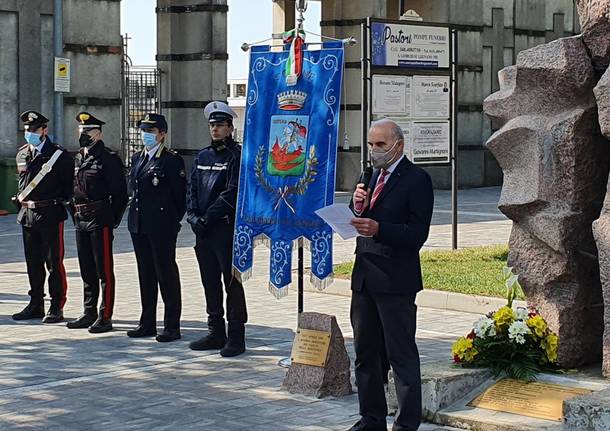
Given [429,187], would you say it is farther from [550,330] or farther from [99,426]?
[99,426]

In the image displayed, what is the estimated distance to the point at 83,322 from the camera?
1146 cm

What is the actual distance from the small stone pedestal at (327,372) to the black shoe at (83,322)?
10.8 ft

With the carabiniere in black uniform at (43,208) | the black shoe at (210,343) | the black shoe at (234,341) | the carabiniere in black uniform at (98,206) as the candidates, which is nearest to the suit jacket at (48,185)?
the carabiniere in black uniform at (43,208)

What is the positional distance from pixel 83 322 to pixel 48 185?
1.33 metres

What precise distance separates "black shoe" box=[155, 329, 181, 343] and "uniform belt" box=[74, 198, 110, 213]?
4.17 feet

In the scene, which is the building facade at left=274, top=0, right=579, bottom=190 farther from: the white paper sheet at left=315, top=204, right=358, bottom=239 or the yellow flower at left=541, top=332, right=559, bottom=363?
the white paper sheet at left=315, top=204, right=358, bottom=239

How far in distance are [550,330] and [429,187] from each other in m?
1.55

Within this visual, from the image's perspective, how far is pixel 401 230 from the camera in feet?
23.3

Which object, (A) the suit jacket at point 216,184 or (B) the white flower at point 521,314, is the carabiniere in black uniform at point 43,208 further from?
(B) the white flower at point 521,314

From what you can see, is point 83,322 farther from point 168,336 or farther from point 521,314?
point 521,314

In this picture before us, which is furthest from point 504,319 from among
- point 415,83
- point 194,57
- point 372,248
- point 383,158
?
point 194,57

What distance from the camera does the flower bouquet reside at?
8.07 m

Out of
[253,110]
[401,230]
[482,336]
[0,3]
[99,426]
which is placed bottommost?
[99,426]

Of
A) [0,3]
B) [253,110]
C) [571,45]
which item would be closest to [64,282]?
[253,110]
